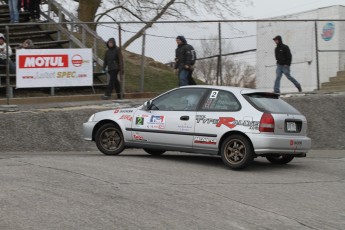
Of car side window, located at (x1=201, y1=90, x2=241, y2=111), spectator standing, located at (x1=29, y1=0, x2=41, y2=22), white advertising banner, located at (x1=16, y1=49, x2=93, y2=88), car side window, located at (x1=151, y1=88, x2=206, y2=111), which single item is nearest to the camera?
car side window, located at (x1=201, y1=90, x2=241, y2=111)

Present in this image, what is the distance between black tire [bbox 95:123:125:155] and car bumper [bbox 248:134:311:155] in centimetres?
290

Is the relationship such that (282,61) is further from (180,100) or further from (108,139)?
(108,139)

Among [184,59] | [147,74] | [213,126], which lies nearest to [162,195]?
[213,126]

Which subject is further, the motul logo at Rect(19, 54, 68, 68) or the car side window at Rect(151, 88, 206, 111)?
the motul logo at Rect(19, 54, 68, 68)

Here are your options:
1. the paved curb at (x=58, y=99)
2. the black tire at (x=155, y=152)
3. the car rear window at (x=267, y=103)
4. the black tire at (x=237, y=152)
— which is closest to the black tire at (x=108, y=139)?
the black tire at (x=155, y=152)

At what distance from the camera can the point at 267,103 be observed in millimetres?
9539

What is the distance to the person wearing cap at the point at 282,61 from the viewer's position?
1473 centimetres

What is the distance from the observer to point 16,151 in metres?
12.3

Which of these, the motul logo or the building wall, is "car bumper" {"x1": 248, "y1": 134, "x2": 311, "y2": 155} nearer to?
the building wall

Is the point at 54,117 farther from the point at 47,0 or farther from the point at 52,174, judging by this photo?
the point at 47,0

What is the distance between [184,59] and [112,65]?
6.77 feet

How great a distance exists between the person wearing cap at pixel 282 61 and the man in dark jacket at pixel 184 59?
246cm

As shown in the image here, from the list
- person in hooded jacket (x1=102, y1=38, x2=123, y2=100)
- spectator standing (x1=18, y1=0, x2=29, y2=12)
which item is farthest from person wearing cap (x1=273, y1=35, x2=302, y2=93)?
spectator standing (x1=18, y1=0, x2=29, y2=12)

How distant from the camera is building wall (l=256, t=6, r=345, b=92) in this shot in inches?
619
